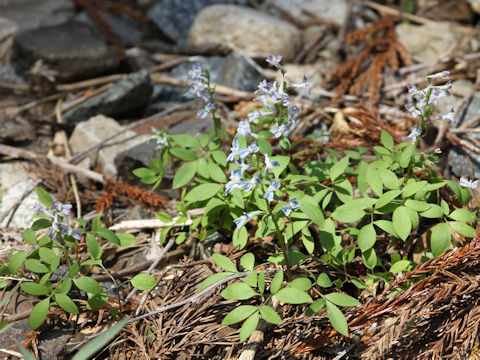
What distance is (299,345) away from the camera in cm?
210

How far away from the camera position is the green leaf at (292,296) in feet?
6.30

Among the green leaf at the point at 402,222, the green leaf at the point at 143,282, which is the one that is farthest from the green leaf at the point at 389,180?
the green leaf at the point at 143,282

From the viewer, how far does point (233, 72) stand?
15.7 ft

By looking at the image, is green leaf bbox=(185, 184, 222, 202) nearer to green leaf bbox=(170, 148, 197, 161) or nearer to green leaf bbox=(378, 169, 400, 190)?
green leaf bbox=(170, 148, 197, 161)

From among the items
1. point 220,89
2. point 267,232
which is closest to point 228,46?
point 220,89

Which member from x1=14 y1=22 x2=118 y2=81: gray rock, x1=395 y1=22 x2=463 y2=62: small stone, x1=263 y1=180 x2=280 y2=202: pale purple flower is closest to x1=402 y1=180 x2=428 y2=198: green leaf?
x1=263 y1=180 x2=280 y2=202: pale purple flower

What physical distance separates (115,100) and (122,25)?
2.55 meters

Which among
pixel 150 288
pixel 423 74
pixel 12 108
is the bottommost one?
pixel 12 108

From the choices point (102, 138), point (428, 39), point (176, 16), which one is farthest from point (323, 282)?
point (176, 16)

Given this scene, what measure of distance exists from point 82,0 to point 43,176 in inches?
149

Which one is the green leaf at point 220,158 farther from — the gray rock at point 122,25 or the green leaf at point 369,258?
the gray rock at point 122,25

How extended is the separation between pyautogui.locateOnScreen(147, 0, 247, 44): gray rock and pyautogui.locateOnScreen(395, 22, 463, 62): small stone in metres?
2.54

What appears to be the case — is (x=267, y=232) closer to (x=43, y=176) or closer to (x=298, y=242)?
(x=298, y=242)

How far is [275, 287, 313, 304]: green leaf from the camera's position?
1.92m
